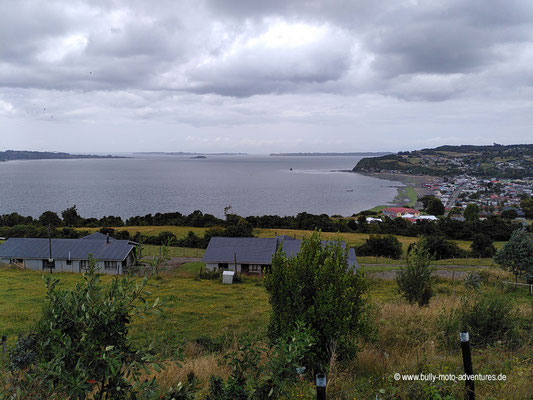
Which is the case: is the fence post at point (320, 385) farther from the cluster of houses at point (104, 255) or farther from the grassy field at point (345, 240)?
the cluster of houses at point (104, 255)

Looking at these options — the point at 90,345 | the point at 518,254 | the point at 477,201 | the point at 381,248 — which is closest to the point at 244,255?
the point at 381,248

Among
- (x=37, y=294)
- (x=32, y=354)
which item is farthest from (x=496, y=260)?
(x=37, y=294)

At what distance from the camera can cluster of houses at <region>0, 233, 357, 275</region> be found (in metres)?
32.4

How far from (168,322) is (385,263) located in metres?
27.7

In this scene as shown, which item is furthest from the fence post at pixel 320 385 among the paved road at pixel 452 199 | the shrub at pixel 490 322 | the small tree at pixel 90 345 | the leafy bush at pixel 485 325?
the paved road at pixel 452 199

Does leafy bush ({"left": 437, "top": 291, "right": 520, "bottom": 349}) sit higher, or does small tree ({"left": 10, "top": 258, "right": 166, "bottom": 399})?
small tree ({"left": 10, "top": 258, "right": 166, "bottom": 399})

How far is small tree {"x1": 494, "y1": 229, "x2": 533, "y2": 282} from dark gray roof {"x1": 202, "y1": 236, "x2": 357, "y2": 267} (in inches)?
440

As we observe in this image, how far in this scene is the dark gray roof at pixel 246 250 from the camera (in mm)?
32250

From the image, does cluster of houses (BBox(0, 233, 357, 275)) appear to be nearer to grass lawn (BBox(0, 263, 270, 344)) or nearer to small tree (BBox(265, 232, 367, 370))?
grass lawn (BBox(0, 263, 270, 344))

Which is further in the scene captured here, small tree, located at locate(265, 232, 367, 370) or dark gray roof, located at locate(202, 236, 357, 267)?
dark gray roof, located at locate(202, 236, 357, 267)

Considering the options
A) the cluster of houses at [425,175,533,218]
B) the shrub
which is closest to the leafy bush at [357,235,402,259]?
the shrub

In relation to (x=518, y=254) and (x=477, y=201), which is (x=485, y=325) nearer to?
(x=518, y=254)

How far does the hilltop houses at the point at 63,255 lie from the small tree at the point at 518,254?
1154 inches

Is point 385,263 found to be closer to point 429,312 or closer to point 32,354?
point 429,312
